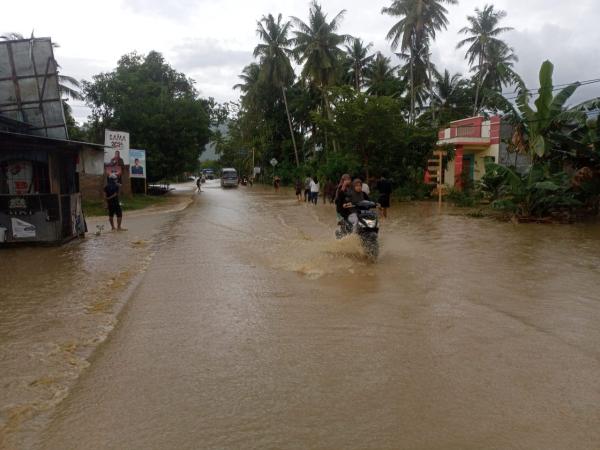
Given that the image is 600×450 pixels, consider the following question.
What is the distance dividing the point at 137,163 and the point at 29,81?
16.9 m

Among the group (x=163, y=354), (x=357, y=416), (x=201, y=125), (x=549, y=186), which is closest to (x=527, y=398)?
(x=357, y=416)

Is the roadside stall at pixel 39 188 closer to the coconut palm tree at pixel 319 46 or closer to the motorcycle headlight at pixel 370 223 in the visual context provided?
the motorcycle headlight at pixel 370 223

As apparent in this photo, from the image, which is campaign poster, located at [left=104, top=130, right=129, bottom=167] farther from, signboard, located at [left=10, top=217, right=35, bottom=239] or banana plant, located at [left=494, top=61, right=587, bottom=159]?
banana plant, located at [left=494, top=61, right=587, bottom=159]

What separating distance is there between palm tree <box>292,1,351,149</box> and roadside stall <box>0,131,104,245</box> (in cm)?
2734

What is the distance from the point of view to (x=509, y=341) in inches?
206

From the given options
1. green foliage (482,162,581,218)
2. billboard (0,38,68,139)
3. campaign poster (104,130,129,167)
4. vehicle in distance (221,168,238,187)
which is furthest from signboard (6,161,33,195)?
vehicle in distance (221,168,238,187)

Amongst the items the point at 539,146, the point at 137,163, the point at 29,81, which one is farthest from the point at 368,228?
the point at 137,163

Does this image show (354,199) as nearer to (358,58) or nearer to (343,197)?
(343,197)

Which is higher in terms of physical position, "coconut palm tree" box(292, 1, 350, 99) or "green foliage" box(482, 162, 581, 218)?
"coconut palm tree" box(292, 1, 350, 99)

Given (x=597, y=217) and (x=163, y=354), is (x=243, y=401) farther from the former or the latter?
(x=597, y=217)

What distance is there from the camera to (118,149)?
26719 mm

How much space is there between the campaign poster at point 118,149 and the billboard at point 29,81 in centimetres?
1309

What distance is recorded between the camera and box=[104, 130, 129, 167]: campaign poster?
26.5 m

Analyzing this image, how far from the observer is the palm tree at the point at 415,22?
35594 mm
